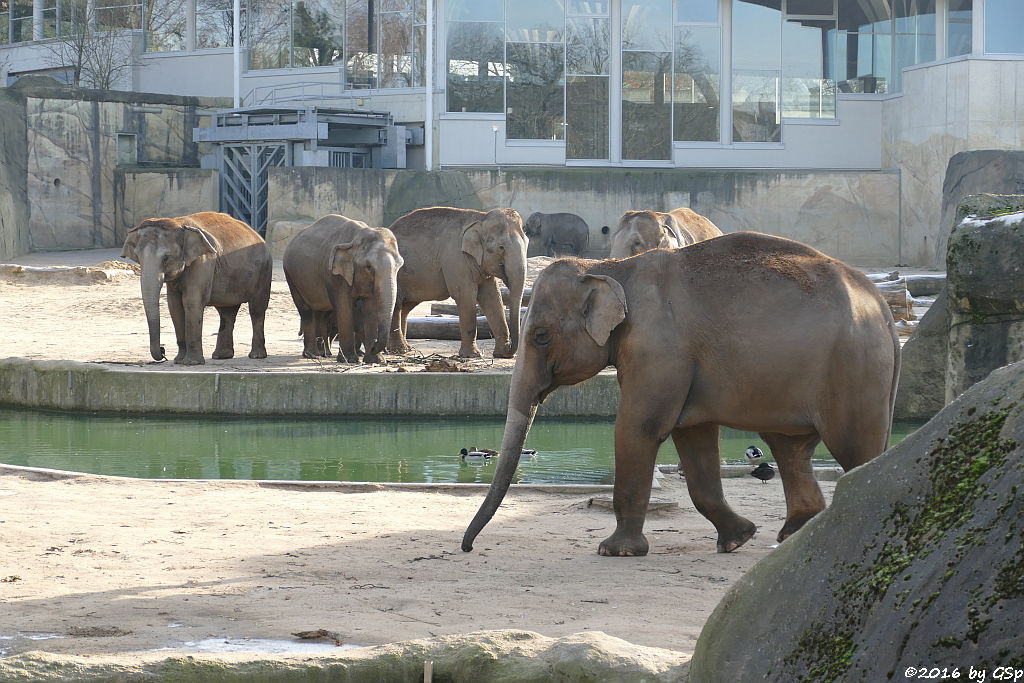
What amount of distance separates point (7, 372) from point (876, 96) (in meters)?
22.4

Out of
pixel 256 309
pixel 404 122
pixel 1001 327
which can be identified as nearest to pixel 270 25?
pixel 404 122

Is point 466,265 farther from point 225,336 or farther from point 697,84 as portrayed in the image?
point 697,84

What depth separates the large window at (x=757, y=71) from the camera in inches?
1174

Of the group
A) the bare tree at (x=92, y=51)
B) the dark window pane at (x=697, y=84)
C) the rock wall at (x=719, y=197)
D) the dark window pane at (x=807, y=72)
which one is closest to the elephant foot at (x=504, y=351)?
the rock wall at (x=719, y=197)

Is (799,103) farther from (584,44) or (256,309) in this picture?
Result: (256,309)

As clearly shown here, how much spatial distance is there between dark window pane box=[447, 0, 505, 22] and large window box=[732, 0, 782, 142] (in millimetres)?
5448

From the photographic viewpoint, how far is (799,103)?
1180 inches

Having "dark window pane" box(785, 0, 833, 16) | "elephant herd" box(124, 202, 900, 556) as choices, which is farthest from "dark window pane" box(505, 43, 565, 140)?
"elephant herd" box(124, 202, 900, 556)

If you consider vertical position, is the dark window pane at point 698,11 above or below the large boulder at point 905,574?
above

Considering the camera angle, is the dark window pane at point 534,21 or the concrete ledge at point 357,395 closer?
the concrete ledge at point 357,395

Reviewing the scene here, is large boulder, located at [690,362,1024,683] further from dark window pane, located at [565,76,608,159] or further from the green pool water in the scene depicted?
dark window pane, located at [565,76,608,159]

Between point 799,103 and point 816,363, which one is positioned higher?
point 799,103

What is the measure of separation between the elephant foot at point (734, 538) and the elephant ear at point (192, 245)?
9.02 m

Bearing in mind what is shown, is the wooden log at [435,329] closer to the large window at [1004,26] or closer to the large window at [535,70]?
the large window at [535,70]
